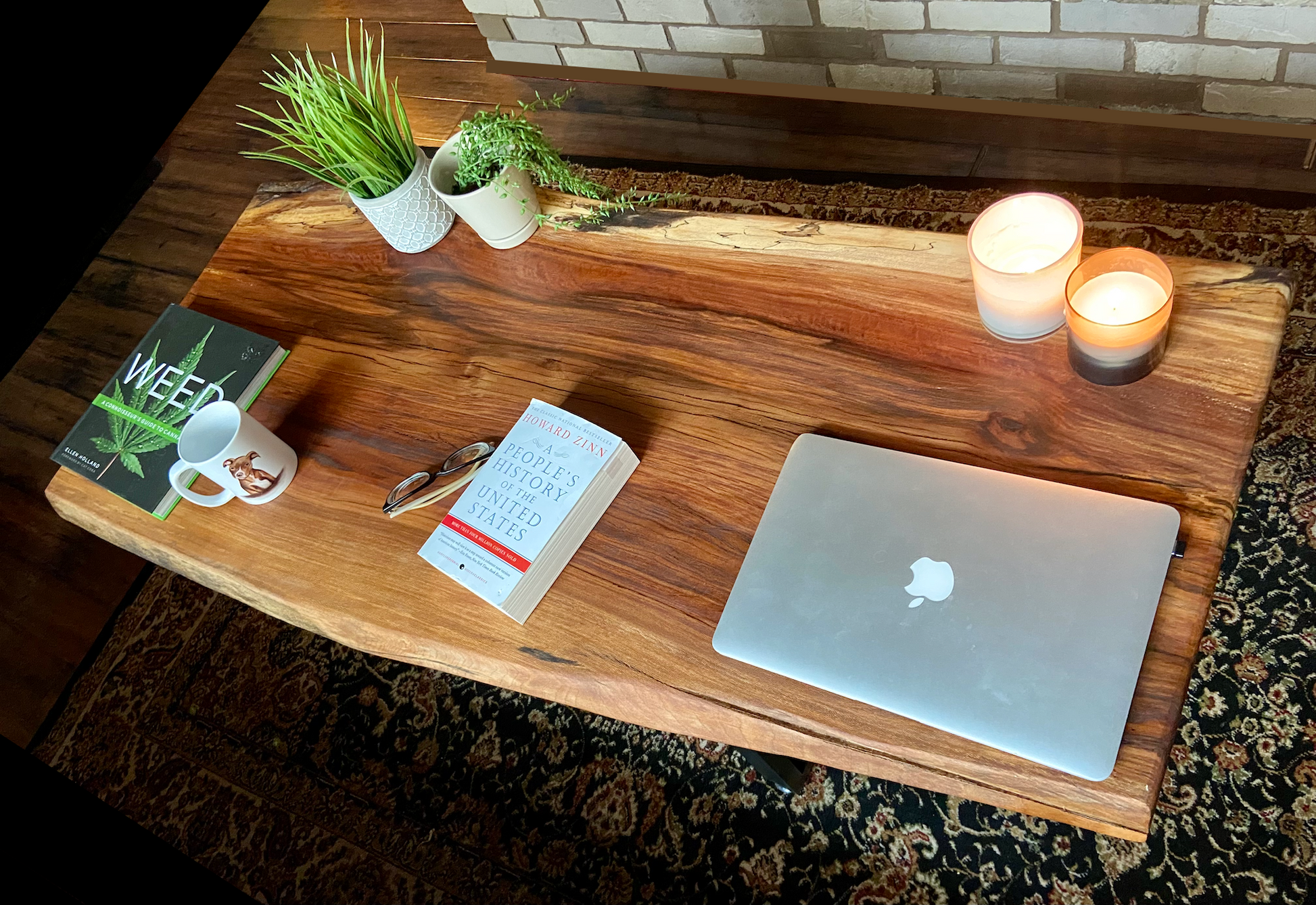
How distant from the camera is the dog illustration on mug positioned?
1067 millimetres

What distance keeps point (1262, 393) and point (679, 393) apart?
1.81 feet

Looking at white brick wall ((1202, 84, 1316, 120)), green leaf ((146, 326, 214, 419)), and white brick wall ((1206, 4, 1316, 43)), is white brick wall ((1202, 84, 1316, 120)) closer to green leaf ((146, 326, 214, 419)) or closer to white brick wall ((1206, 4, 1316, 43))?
white brick wall ((1206, 4, 1316, 43))

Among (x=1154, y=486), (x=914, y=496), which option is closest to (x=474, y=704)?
(x=914, y=496)

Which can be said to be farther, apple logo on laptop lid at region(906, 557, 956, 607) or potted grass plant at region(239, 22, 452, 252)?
potted grass plant at region(239, 22, 452, 252)

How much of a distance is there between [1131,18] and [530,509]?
1.16 meters

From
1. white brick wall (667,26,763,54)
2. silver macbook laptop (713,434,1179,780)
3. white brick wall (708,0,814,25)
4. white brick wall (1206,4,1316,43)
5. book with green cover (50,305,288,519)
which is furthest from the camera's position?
white brick wall (667,26,763,54)

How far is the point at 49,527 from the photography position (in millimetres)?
1975

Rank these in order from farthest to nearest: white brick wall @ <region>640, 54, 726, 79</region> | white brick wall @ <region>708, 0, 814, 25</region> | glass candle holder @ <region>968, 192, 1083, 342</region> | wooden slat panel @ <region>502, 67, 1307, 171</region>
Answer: white brick wall @ <region>640, 54, 726, 79</region>
white brick wall @ <region>708, 0, 814, 25</region>
wooden slat panel @ <region>502, 67, 1307, 171</region>
glass candle holder @ <region>968, 192, 1083, 342</region>

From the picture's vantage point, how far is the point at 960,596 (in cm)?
80

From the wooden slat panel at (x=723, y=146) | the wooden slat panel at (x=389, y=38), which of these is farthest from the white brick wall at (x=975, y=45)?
the wooden slat panel at (x=389, y=38)

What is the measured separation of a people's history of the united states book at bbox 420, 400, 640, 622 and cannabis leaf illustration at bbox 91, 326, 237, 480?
0.44 meters

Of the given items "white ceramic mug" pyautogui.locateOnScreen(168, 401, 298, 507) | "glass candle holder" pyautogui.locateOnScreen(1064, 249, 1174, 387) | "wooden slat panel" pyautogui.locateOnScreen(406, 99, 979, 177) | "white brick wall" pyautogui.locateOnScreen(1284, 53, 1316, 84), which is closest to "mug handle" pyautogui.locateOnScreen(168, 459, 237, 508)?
"white ceramic mug" pyautogui.locateOnScreen(168, 401, 298, 507)

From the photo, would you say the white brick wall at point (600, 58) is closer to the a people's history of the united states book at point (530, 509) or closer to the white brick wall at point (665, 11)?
the white brick wall at point (665, 11)

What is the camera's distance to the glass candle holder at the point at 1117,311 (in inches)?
32.5
